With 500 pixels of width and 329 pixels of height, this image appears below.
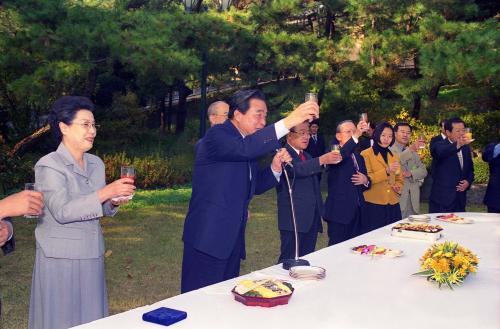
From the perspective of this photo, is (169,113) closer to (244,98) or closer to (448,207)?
(448,207)

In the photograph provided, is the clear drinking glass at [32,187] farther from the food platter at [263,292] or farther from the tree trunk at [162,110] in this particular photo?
the tree trunk at [162,110]

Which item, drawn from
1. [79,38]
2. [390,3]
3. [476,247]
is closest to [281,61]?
[390,3]

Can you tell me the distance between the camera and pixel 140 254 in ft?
26.3

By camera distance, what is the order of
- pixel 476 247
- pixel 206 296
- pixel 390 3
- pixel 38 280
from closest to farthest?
1. pixel 206 296
2. pixel 38 280
3. pixel 476 247
4. pixel 390 3

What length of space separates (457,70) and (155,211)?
609 cm

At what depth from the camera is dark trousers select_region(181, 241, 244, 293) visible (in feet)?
13.7

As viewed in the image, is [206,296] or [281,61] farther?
[281,61]

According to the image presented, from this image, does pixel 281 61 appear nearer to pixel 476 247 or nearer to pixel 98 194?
pixel 476 247

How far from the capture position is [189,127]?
22.2m

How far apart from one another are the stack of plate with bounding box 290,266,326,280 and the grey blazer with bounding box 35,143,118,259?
120cm

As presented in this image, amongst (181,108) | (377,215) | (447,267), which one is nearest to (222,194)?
(447,267)

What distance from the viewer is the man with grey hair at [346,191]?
6.30m

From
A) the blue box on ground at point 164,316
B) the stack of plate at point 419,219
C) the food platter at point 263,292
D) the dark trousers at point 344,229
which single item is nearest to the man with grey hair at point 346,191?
the dark trousers at point 344,229

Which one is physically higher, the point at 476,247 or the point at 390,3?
the point at 390,3
